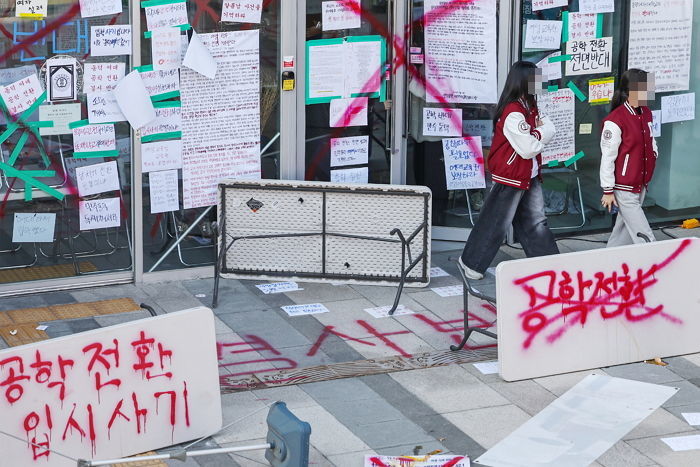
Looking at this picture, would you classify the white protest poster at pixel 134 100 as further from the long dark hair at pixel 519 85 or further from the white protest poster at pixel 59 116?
the long dark hair at pixel 519 85

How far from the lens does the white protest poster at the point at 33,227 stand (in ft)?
30.6

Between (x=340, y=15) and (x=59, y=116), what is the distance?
2387 millimetres

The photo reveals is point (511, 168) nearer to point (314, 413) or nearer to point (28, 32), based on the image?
point (314, 413)

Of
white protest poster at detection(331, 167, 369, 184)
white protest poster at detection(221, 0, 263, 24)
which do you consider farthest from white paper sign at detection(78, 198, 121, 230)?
white protest poster at detection(331, 167, 369, 184)

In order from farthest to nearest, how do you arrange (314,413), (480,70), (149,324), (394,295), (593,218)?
(593,218), (480,70), (394,295), (314,413), (149,324)

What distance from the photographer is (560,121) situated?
36.0 ft

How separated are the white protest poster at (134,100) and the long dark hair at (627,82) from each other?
11.4 ft

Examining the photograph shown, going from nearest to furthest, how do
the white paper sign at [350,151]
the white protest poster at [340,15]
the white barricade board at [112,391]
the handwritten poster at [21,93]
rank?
the white barricade board at [112,391] → the handwritten poster at [21,93] → the white protest poster at [340,15] → the white paper sign at [350,151]

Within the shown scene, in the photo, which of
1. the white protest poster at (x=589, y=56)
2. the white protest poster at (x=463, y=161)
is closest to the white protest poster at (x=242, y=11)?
the white protest poster at (x=463, y=161)

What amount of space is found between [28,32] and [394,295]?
3.31 meters

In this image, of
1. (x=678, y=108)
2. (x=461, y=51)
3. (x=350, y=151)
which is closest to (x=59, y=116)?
(x=350, y=151)

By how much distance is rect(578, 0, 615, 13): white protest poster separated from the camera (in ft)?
35.6

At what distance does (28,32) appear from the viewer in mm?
9000

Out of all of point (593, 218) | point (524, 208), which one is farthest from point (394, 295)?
point (593, 218)
